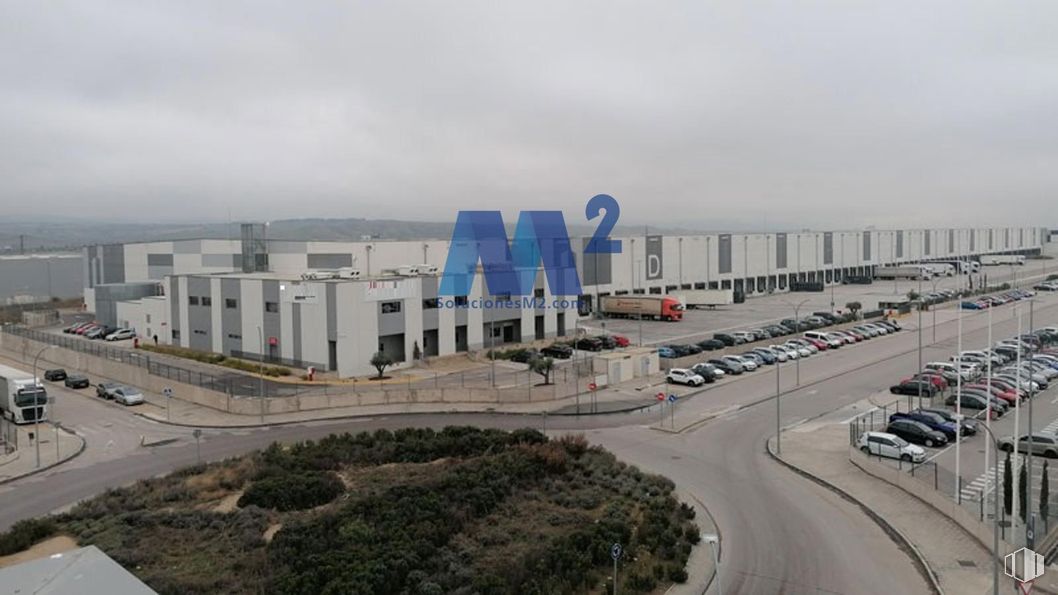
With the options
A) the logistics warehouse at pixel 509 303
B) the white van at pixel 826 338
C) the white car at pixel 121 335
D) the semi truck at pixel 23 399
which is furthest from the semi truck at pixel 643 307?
the semi truck at pixel 23 399

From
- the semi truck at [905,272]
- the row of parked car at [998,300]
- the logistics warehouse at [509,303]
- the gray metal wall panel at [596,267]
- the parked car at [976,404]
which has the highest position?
the gray metal wall panel at [596,267]

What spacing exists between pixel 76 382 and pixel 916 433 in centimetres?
3639

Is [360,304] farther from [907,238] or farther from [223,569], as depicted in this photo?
[907,238]

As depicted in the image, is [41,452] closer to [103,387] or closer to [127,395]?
[127,395]

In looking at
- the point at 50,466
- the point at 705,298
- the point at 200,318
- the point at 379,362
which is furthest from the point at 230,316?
the point at 705,298

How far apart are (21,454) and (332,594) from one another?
1877cm

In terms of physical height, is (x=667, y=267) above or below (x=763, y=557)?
above

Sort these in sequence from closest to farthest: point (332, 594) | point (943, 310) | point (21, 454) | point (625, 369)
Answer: point (332, 594) → point (21, 454) → point (625, 369) → point (943, 310)

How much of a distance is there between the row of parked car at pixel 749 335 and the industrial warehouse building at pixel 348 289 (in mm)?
9689

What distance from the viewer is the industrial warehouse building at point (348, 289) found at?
3844 centimetres

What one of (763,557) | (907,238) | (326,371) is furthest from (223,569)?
(907,238)

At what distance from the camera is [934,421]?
987 inches

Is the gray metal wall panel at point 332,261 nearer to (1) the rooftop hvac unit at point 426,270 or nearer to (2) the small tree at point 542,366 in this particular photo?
(1) the rooftop hvac unit at point 426,270

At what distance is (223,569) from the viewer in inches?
575
